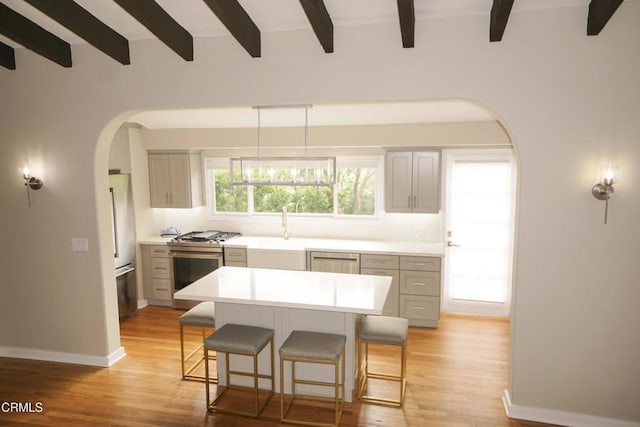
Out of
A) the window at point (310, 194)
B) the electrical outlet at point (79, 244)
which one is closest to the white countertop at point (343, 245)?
the window at point (310, 194)

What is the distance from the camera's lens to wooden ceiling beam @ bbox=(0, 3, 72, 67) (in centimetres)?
326

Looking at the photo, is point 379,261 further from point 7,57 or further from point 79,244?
point 7,57

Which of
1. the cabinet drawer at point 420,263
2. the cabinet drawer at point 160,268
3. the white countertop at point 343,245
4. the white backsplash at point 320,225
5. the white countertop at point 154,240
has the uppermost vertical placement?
the white backsplash at point 320,225

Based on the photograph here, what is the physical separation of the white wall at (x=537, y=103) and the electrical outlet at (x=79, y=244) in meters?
0.99

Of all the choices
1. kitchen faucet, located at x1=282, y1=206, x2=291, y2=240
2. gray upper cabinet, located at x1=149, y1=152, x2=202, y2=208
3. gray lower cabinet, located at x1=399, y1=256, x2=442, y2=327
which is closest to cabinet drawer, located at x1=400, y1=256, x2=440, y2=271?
gray lower cabinet, located at x1=399, y1=256, x2=442, y2=327

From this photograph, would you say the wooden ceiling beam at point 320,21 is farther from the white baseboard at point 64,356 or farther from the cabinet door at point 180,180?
the white baseboard at point 64,356

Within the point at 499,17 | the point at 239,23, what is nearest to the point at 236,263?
the point at 239,23

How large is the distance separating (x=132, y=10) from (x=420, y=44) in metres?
2.03

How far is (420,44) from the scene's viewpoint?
10.8 ft

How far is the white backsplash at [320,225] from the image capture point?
5660 millimetres

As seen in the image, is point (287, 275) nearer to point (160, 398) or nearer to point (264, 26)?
point (160, 398)

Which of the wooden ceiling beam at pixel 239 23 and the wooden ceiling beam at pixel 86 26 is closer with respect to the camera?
the wooden ceiling beam at pixel 239 23

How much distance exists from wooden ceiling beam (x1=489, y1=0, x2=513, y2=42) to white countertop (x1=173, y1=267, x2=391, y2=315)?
2048mm

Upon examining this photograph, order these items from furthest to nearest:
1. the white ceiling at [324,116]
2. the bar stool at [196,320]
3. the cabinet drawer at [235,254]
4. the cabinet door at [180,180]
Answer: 1. the cabinet door at [180,180]
2. the cabinet drawer at [235,254]
3. the white ceiling at [324,116]
4. the bar stool at [196,320]
